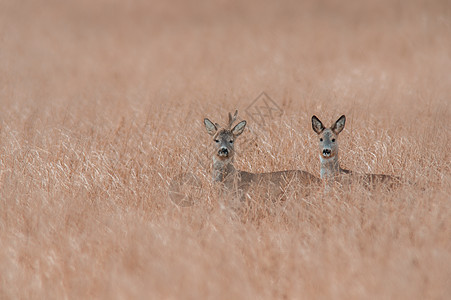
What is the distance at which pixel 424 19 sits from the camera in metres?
16.1

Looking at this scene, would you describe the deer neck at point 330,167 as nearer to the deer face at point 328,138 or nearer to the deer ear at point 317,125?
the deer face at point 328,138

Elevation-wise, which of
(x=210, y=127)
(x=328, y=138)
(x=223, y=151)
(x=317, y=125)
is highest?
(x=317, y=125)

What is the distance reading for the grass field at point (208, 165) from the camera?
4422 millimetres

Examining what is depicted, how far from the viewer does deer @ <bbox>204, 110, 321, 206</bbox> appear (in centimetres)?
626

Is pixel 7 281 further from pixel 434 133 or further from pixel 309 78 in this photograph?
pixel 309 78

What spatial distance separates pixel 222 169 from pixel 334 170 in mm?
1174

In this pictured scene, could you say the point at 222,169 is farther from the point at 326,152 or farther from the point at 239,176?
the point at 326,152

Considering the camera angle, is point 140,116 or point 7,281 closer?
point 7,281

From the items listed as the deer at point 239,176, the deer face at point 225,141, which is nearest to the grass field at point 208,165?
the deer at point 239,176

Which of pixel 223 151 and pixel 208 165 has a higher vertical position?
pixel 223 151

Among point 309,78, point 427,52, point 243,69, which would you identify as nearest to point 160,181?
point 309,78

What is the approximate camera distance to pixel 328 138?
22.1 feet

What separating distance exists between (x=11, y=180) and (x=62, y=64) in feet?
28.7

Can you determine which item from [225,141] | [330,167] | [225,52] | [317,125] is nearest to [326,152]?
[330,167]
